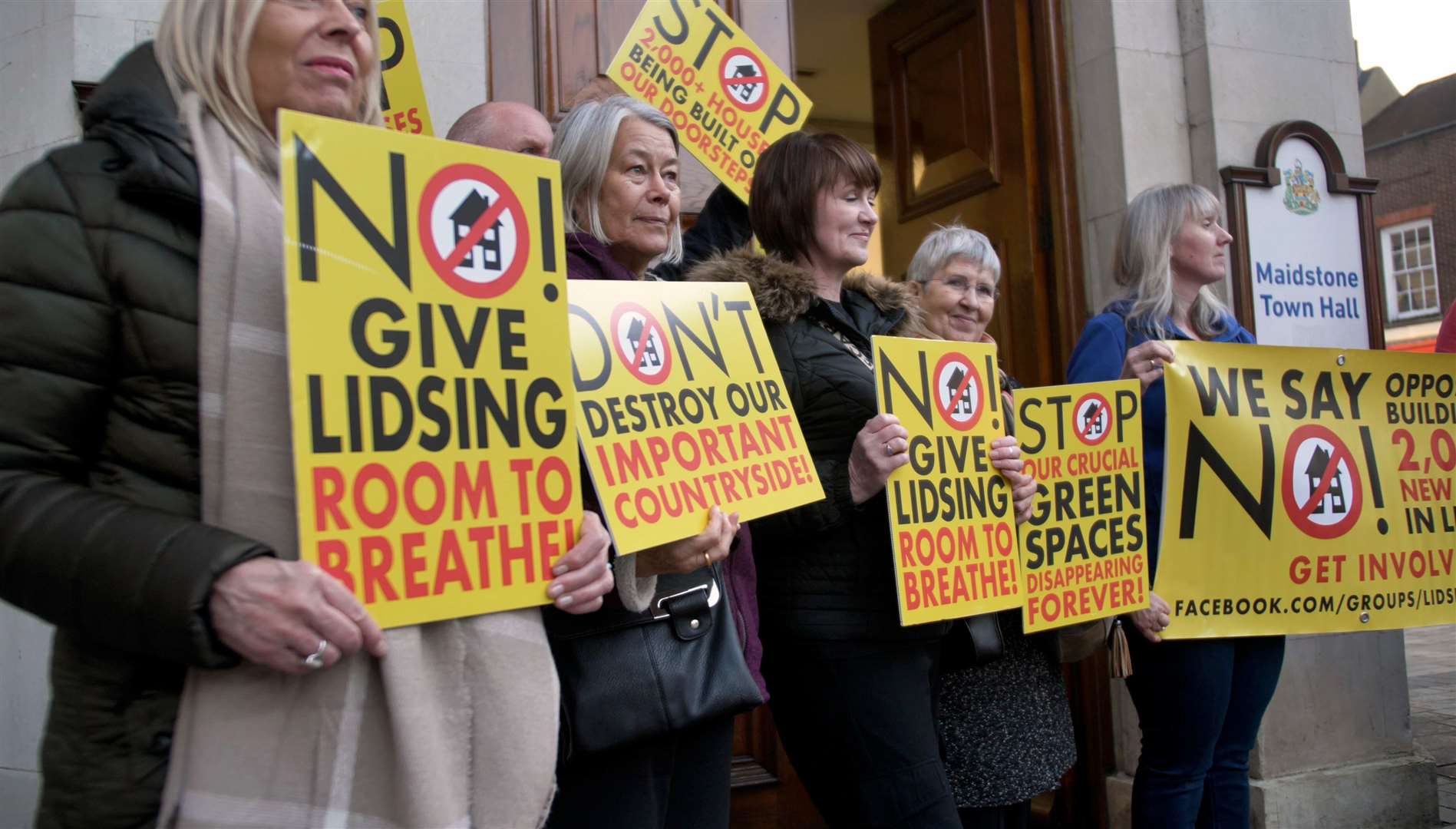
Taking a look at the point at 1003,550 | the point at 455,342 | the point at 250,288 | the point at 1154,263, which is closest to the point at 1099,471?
the point at 1003,550

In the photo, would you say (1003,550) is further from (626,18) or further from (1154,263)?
(626,18)

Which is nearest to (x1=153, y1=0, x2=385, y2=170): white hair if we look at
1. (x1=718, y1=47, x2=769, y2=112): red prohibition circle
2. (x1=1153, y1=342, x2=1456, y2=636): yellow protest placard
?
(x1=718, y1=47, x2=769, y2=112): red prohibition circle

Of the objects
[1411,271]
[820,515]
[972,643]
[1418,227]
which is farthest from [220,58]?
[1418,227]

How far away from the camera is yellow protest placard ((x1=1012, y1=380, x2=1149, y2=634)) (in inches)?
109

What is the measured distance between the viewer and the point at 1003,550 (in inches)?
102

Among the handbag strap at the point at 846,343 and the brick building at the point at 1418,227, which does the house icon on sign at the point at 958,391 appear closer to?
the handbag strap at the point at 846,343

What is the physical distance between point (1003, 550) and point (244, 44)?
180 cm

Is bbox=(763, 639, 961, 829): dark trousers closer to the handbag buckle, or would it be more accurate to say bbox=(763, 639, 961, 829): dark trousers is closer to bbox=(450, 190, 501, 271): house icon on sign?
the handbag buckle

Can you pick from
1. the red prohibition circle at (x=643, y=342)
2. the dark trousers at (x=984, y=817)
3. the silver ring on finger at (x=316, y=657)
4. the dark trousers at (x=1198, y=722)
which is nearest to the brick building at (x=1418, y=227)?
the dark trousers at (x=1198, y=722)

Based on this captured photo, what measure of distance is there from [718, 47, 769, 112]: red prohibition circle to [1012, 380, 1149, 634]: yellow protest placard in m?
1.13

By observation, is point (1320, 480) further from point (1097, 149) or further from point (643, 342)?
point (643, 342)

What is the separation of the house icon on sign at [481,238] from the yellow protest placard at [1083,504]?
156 cm

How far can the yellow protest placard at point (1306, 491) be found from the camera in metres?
3.05

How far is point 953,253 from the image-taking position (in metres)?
3.25
